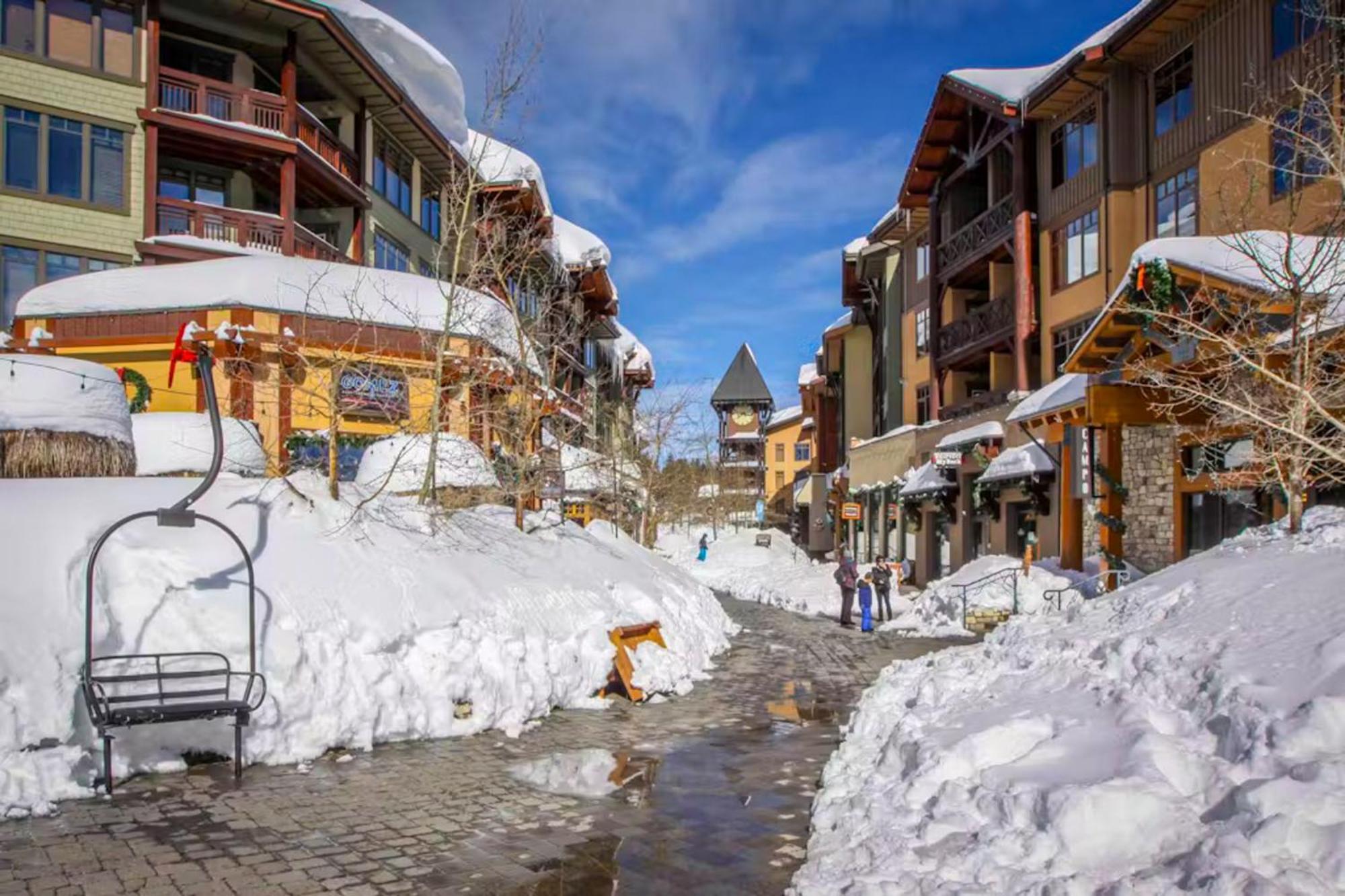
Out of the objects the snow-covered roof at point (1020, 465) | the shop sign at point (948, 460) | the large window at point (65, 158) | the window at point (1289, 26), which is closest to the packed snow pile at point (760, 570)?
the shop sign at point (948, 460)

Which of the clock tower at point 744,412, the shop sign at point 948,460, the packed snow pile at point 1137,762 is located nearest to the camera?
the packed snow pile at point 1137,762

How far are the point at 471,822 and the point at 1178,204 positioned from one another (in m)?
19.8

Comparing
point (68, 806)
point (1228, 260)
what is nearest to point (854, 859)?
point (68, 806)

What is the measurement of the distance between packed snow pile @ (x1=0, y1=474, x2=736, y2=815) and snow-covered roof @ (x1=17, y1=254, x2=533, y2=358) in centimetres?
956

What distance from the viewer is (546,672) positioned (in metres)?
11.0

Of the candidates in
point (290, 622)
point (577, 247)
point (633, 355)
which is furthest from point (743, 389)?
point (290, 622)

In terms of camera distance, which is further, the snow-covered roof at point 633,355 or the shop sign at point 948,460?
the snow-covered roof at point 633,355

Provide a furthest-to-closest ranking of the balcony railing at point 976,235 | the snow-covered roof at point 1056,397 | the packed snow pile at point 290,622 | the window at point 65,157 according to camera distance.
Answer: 1. the balcony railing at point 976,235
2. the window at point 65,157
3. the snow-covered roof at point 1056,397
4. the packed snow pile at point 290,622

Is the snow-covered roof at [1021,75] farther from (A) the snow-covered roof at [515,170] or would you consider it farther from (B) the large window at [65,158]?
(B) the large window at [65,158]

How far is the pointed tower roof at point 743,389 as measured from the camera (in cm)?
8662

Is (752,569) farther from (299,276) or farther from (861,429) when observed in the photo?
(299,276)

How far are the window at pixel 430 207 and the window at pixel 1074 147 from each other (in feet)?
65.4

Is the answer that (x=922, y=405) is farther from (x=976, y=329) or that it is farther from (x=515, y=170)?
(x=515, y=170)

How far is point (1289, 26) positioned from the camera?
18.1 metres
